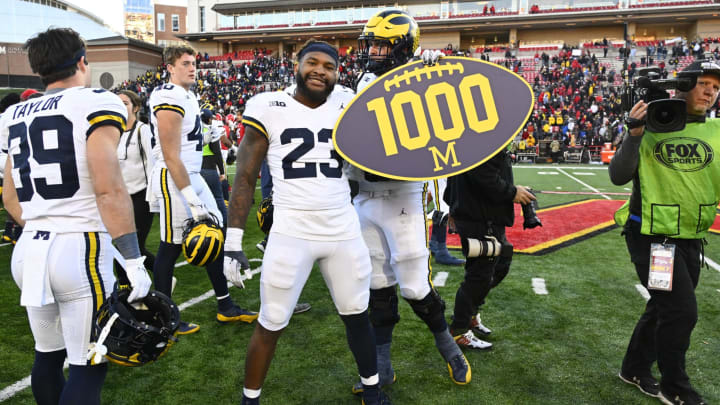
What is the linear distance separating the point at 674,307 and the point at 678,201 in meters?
0.56

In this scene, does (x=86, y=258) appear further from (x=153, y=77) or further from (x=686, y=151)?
(x=153, y=77)

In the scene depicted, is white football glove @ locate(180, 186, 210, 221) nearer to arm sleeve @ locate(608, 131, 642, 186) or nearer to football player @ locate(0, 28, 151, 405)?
football player @ locate(0, 28, 151, 405)

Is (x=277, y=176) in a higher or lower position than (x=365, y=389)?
higher

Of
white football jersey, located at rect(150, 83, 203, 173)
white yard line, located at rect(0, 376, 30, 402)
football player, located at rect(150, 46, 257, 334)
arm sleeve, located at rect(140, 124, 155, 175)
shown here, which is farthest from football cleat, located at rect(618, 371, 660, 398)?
arm sleeve, located at rect(140, 124, 155, 175)

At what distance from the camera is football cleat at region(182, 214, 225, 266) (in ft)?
8.92

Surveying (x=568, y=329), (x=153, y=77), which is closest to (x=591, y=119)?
(x=568, y=329)

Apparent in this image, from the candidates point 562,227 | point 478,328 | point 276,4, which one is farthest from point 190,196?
point 276,4

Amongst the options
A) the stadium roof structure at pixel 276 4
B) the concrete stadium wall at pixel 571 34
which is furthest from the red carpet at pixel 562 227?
the stadium roof structure at pixel 276 4

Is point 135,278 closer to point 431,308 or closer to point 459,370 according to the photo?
point 431,308

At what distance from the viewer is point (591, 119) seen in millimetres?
25391

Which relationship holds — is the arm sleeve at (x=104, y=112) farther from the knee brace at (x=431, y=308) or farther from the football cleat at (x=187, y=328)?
the football cleat at (x=187, y=328)

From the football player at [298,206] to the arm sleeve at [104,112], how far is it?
560mm

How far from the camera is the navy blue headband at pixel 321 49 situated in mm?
2381

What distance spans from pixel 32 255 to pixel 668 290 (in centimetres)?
294
